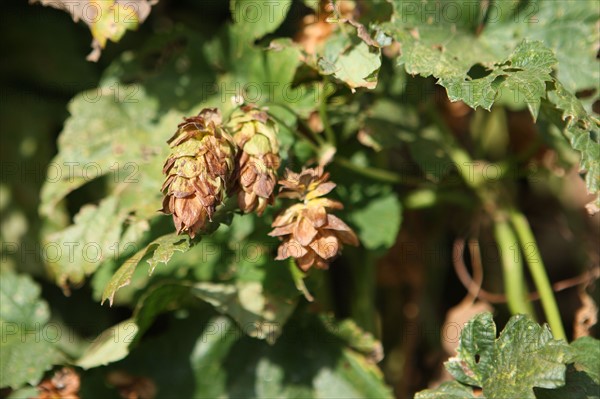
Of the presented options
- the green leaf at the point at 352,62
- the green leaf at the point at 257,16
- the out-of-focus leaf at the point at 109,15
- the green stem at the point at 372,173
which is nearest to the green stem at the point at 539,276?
the green stem at the point at 372,173

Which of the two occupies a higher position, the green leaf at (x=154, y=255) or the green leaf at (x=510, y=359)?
the green leaf at (x=510, y=359)

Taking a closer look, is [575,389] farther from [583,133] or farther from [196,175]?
[196,175]

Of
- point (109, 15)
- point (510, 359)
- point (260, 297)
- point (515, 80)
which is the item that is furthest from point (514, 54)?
point (109, 15)

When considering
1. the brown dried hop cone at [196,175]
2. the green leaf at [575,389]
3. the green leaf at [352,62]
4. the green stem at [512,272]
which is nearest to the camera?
the brown dried hop cone at [196,175]

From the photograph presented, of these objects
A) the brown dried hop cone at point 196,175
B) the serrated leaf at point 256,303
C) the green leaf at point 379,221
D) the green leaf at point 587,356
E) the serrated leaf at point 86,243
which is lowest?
the serrated leaf at point 86,243

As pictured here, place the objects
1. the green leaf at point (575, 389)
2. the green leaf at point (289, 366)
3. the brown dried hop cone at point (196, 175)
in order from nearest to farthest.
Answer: the brown dried hop cone at point (196, 175) → the green leaf at point (575, 389) → the green leaf at point (289, 366)

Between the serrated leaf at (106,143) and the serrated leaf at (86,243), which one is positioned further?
the serrated leaf at (106,143)

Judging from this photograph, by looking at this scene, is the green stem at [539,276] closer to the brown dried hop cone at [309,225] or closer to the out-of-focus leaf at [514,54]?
the out-of-focus leaf at [514,54]

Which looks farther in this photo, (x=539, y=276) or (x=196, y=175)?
(x=539, y=276)

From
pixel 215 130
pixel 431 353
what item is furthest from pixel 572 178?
pixel 215 130

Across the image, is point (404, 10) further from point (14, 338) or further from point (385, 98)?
point (14, 338)
